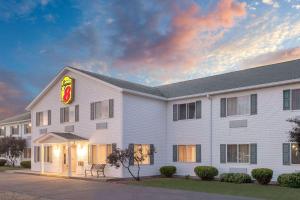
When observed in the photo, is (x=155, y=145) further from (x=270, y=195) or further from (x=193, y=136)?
(x=270, y=195)

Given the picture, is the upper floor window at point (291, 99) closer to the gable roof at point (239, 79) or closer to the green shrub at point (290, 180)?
the gable roof at point (239, 79)

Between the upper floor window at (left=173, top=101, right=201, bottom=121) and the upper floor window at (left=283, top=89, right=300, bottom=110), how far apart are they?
6269mm

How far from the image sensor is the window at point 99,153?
26.6m

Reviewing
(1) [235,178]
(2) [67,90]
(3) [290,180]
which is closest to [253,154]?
(1) [235,178]

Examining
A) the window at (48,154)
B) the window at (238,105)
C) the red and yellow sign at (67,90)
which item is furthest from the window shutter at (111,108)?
the window at (48,154)

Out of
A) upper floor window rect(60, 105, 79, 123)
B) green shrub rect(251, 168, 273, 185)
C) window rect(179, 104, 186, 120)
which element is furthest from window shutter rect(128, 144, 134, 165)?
green shrub rect(251, 168, 273, 185)

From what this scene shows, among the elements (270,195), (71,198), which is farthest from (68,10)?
(270,195)

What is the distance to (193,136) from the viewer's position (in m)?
26.6

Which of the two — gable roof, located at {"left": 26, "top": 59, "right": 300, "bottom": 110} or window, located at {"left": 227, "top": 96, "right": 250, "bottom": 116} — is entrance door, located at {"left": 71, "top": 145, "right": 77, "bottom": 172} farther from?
window, located at {"left": 227, "top": 96, "right": 250, "bottom": 116}

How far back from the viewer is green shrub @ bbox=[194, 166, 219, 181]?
79.3ft

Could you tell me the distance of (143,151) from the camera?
2705 centimetres

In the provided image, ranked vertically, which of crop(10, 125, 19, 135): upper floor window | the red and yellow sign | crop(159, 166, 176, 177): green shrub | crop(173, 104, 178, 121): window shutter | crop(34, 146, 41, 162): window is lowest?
crop(159, 166, 176, 177): green shrub

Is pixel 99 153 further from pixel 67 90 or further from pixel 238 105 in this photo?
pixel 238 105

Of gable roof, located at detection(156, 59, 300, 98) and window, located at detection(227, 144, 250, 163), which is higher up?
gable roof, located at detection(156, 59, 300, 98)
